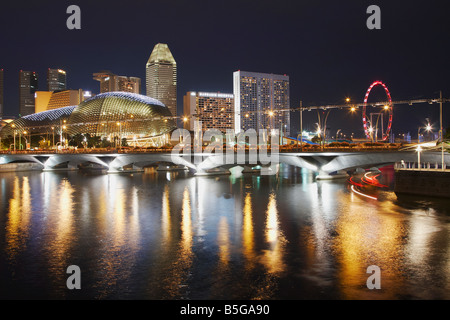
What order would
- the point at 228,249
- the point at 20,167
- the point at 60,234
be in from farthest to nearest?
the point at 20,167 < the point at 60,234 < the point at 228,249

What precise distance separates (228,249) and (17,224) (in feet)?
45.0

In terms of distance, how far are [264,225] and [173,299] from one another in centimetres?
1129

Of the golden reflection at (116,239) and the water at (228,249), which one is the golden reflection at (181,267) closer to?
the water at (228,249)

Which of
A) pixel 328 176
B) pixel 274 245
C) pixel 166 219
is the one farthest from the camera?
pixel 328 176

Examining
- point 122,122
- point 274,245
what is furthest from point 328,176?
point 122,122

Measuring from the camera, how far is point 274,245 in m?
17.0

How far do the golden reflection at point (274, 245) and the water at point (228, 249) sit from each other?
50 mm

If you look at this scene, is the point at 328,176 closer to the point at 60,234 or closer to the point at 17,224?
the point at 17,224

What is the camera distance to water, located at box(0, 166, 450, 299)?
462 inches

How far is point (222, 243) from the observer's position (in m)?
17.6

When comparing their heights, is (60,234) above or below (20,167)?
below

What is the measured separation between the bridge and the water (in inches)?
504

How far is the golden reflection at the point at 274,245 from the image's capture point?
45.6 ft

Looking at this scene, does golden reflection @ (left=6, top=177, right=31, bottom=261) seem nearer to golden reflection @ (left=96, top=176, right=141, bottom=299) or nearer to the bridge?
golden reflection @ (left=96, top=176, right=141, bottom=299)
